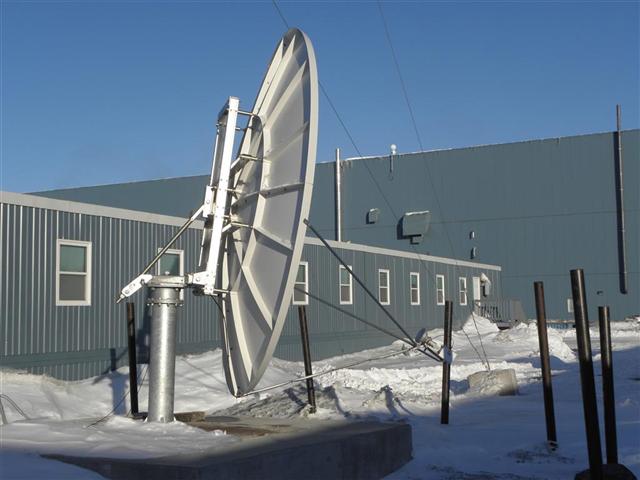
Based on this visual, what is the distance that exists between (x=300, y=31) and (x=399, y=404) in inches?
305

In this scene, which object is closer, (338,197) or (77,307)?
(77,307)

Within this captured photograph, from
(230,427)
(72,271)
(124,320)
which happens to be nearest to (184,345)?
(124,320)

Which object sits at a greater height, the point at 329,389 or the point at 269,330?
Result: the point at 269,330

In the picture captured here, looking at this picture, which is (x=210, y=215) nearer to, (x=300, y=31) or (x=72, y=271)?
(x=300, y=31)

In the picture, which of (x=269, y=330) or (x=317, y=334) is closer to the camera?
(x=269, y=330)

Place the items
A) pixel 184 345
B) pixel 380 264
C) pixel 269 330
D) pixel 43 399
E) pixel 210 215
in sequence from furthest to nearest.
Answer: pixel 380 264, pixel 184 345, pixel 43 399, pixel 210 215, pixel 269 330

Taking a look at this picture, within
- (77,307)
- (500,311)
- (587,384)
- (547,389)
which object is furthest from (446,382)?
(500,311)

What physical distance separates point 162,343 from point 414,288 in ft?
78.4

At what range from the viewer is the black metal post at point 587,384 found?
7.67 metres

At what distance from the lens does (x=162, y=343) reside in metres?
9.13

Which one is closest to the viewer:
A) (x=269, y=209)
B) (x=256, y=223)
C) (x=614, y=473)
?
(x=614, y=473)

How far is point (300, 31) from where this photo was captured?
30.3 ft

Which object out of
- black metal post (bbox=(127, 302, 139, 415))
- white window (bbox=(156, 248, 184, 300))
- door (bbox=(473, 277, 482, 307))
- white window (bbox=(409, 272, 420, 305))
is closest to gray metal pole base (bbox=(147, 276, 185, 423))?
black metal post (bbox=(127, 302, 139, 415))

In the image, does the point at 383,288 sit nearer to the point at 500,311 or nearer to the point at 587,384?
the point at 500,311
